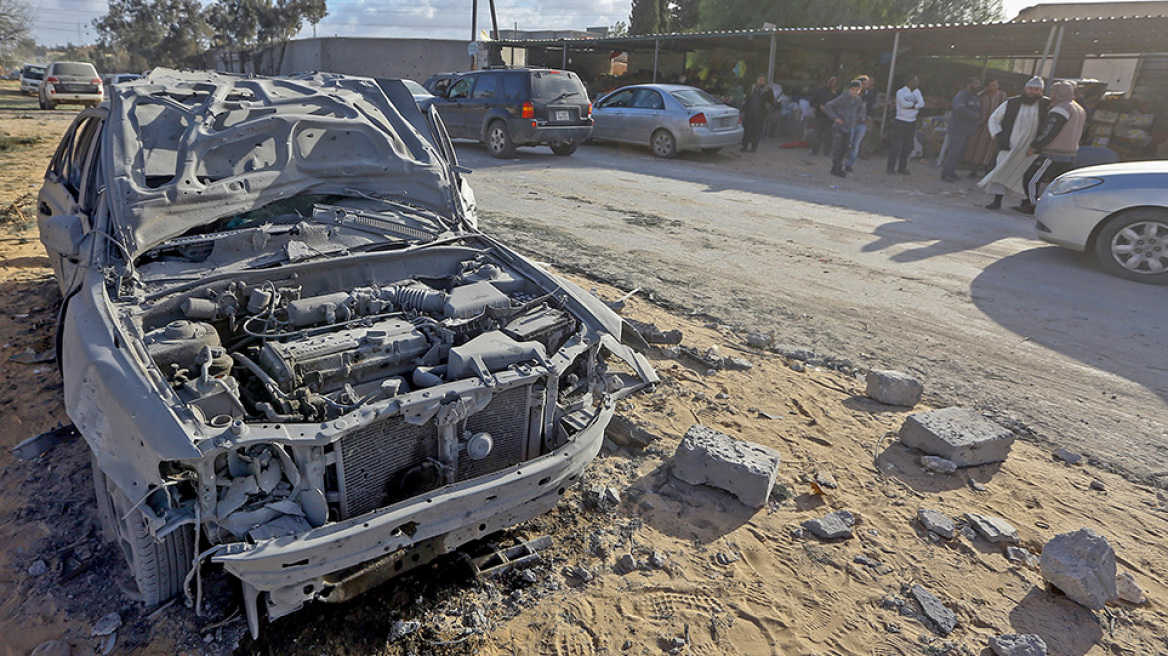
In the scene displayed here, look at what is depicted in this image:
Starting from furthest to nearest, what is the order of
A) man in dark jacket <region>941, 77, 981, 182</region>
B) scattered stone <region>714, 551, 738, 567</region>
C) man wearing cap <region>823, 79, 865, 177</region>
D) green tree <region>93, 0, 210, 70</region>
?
green tree <region>93, 0, 210, 70</region> < man wearing cap <region>823, 79, 865, 177</region> < man in dark jacket <region>941, 77, 981, 182</region> < scattered stone <region>714, 551, 738, 567</region>

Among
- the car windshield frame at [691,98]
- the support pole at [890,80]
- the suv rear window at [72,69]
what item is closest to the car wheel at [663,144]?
the car windshield frame at [691,98]

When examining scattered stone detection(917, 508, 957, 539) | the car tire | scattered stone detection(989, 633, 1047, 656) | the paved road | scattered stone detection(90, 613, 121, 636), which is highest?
the car tire

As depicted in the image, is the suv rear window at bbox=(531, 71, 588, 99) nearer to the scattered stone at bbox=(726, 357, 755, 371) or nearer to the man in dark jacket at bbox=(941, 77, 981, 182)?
the man in dark jacket at bbox=(941, 77, 981, 182)

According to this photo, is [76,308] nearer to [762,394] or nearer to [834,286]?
[762,394]

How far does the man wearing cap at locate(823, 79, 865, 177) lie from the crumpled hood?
10555 millimetres

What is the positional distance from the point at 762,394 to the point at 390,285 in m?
2.65

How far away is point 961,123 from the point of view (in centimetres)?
1286

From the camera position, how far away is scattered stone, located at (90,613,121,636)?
8.91ft

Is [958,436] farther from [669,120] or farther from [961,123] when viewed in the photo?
[669,120]

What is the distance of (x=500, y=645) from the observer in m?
2.71

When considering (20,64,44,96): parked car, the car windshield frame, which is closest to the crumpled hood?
the car windshield frame

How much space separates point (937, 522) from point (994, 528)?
27 cm

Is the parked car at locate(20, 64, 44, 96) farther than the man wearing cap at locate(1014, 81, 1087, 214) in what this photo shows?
Yes

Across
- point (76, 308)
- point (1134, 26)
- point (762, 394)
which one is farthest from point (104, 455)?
point (1134, 26)
